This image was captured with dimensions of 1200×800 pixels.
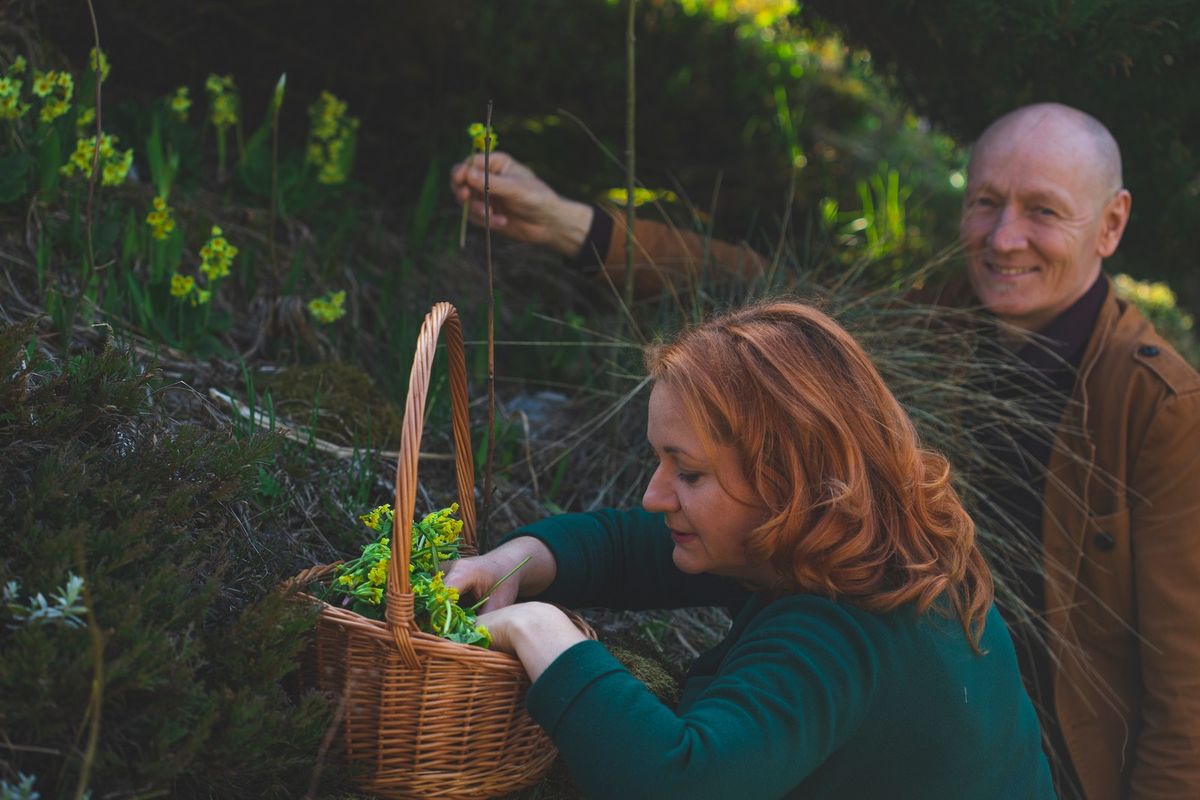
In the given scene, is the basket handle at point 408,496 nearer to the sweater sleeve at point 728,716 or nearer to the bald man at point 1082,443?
the sweater sleeve at point 728,716

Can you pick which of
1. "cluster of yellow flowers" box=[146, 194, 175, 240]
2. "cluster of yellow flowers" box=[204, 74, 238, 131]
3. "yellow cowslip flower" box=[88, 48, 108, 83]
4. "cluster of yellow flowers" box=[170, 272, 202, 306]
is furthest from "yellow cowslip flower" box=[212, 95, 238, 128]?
"cluster of yellow flowers" box=[170, 272, 202, 306]

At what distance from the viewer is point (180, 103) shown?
126 inches

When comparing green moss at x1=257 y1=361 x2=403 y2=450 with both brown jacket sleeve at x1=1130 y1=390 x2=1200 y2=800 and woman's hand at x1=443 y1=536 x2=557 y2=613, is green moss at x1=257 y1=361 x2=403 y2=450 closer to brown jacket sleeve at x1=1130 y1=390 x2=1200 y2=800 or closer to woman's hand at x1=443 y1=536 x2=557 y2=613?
woman's hand at x1=443 y1=536 x2=557 y2=613

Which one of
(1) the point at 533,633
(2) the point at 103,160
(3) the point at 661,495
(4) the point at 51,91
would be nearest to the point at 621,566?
(3) the point at 661,495

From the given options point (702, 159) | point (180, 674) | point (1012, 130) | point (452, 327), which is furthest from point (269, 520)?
point (702, 159)

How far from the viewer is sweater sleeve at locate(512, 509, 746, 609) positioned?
6.89 ft

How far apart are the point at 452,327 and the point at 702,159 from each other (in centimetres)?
277

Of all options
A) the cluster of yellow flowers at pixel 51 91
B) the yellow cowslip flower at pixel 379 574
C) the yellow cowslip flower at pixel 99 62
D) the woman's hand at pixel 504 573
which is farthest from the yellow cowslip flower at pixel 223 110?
Answer: the yellow cowslip flower at pixel 379 574

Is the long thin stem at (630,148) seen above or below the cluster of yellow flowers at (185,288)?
above

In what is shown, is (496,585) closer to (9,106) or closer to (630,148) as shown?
(630,148)

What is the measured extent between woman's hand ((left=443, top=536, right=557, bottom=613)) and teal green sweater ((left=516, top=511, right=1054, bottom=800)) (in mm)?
311

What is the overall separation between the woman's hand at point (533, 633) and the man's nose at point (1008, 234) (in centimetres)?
187

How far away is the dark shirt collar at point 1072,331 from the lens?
308cm

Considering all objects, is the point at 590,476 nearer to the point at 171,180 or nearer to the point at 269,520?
the point at 269,520
